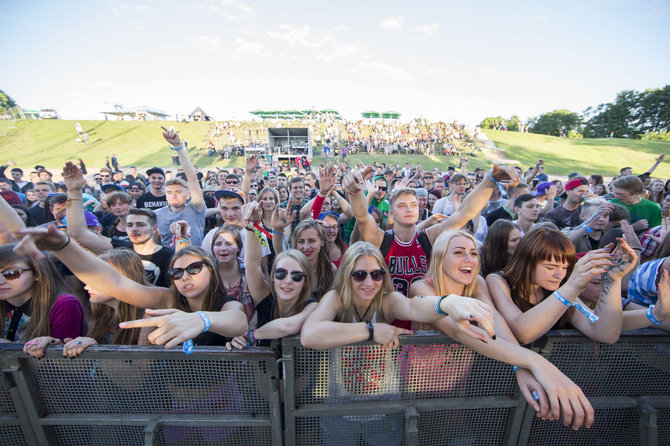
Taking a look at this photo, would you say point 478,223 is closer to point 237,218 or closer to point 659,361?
point 659,361

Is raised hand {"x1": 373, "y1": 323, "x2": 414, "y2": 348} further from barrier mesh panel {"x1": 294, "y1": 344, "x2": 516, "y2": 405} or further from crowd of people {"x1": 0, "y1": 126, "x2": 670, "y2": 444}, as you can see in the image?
barrier mesh panel {"x1": 294, "y1": 344, "x2": 516, "y2": 405}

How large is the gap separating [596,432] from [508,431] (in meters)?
0.73

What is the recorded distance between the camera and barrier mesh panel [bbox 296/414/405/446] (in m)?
1.96

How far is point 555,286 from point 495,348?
905 millimetres

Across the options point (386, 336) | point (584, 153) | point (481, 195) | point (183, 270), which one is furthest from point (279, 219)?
point (584, 153)

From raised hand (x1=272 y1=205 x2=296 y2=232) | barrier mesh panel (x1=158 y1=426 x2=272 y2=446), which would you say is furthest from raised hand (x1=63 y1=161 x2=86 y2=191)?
barrier mesh panel (x1=158 y1=426 x2=272 y2=446)

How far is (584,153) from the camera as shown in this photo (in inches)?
1300

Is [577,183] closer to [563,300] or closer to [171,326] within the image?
[563,300]

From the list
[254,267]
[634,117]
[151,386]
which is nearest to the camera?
[151,386]

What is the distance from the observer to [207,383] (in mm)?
1892

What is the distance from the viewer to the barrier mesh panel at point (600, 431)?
2090 mm

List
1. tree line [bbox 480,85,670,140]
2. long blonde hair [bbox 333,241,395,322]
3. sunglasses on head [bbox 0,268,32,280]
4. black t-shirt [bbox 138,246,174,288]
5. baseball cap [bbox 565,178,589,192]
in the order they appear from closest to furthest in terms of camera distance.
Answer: sunglasses on head [bbox 0,268,32,280] < long blonde hair [bbox 333,241,395,322] < black t-shirt [bbox 138,246,174,288] < baseball cap [bbox 565,178,589,192] < tree line [bbox 480,85,670,140]

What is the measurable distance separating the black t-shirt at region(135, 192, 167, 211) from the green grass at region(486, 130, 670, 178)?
108 feet

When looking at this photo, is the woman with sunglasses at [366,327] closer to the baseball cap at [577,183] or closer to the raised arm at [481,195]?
the raised arm at [481,195]
